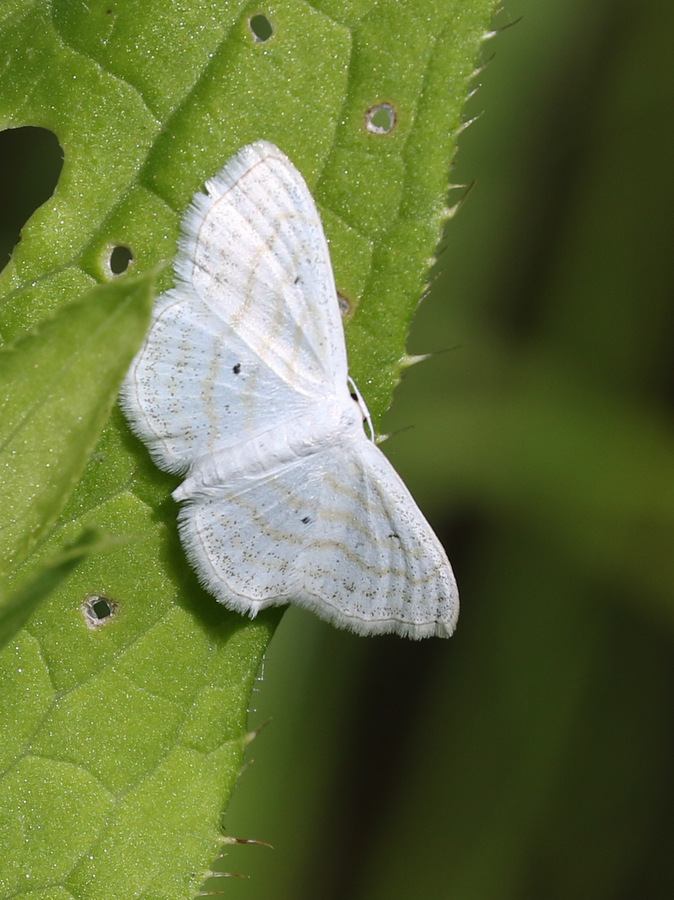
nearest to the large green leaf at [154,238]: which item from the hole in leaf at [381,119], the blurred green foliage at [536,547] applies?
the hole in leaf at [381,119]

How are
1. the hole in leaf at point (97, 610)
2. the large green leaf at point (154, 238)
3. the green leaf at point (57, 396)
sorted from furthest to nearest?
1. the hole in leaf at point (97, 610)
2. the large green leaf at point (154, 238)
3. the green leaf at point (57, 396)

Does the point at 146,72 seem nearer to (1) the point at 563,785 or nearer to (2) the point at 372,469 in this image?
(2) the point at 372,469

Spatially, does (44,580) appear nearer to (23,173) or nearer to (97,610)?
(97,610)

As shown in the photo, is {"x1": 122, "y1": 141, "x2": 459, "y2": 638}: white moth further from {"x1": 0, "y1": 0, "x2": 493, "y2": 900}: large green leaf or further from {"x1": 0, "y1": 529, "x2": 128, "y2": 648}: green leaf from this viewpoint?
{"x1": 0, "y1": 529, "x2": 128, "y2": 648}: green leaf

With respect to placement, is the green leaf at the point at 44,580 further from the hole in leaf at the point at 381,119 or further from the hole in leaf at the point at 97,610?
the hole in leaf at the point at 381,119

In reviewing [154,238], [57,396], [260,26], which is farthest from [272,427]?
[57,396]

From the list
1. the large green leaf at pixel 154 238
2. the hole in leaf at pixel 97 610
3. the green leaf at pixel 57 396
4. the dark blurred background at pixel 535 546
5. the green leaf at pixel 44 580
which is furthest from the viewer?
the dark blurred background at pixel 535 546

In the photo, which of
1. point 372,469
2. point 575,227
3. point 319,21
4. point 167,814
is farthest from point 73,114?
point 575,227

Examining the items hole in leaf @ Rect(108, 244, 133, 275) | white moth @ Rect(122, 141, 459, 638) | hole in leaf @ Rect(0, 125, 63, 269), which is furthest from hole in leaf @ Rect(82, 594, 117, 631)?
hole in leaf @ Rect(0, 125, 63, 269)
